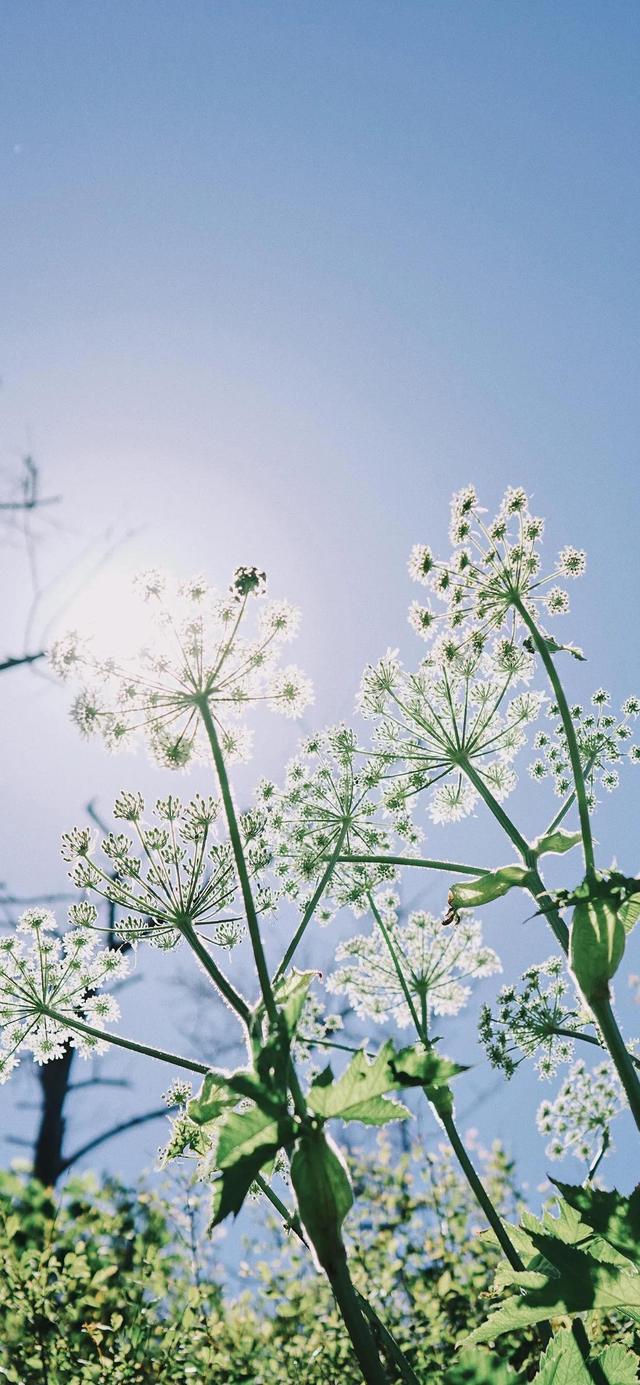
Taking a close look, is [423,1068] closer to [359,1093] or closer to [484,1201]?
[359,1093]

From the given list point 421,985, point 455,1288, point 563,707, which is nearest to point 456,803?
point 421,985

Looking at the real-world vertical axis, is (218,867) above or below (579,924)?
above

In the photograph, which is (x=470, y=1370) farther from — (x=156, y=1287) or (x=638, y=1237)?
(x=156, y=1287)

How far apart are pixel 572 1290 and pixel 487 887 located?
127 cm

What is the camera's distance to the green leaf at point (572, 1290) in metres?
2.28

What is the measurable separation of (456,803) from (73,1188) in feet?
13.9

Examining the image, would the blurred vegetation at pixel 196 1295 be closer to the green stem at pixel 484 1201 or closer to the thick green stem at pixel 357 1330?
the green stem at pixel 484 1201

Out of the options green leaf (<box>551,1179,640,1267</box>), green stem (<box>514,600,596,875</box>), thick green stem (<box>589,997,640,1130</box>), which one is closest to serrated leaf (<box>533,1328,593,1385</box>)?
green leaf (<box>551,1179,640,1267</box>)

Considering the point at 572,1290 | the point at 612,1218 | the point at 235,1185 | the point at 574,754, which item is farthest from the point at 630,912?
the point at 235,1185

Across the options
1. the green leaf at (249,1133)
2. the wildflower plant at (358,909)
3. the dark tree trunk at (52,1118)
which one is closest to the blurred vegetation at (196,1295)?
the wildflower plant at (358,909)

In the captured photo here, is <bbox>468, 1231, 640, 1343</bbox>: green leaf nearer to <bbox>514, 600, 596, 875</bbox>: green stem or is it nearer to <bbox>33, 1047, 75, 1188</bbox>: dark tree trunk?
<bbox>514, 600, 596, 875</bbox>: green stem

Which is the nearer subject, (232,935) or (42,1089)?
(232,935)

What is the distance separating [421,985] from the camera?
586 centimetres

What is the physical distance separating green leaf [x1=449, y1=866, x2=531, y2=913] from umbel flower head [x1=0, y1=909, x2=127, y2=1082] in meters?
2.77
